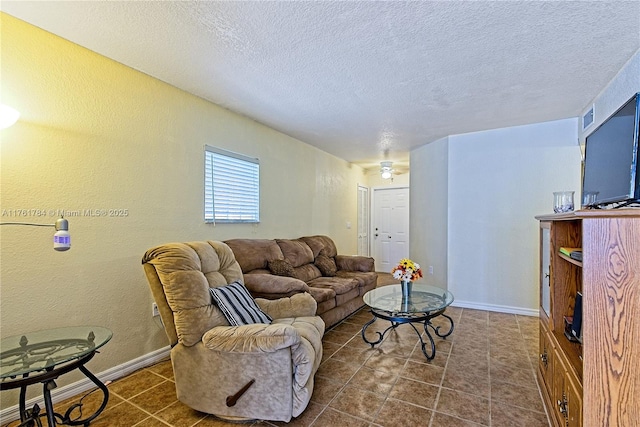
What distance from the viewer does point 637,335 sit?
3.39ft

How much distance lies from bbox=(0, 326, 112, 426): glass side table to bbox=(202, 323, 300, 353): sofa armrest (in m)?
0.59

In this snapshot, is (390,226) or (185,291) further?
(390,226)

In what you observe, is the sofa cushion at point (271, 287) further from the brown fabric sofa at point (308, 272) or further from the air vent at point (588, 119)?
the air vent at point (588, 119)

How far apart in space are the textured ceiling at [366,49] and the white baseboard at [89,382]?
7.55 ft

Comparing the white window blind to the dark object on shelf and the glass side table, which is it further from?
the dark object on shelf

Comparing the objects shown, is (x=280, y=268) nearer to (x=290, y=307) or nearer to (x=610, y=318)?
(x=290, y=307)

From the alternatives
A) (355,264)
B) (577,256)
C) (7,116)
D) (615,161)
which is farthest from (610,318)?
(355,264)

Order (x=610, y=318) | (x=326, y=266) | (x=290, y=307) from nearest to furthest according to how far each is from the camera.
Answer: (x=610, y=318) → (x=290, y=307) → (x=326, y=266)

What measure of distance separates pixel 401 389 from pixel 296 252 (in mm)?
2079

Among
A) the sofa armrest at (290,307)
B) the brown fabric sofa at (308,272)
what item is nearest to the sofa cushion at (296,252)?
the brown fabric sofa at (308,272)

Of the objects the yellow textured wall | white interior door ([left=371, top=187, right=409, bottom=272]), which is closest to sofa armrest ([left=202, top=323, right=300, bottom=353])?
the yellow textured wall

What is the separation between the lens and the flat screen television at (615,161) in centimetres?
135

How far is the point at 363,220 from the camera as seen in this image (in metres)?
6.77

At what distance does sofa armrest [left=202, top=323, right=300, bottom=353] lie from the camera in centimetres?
169
